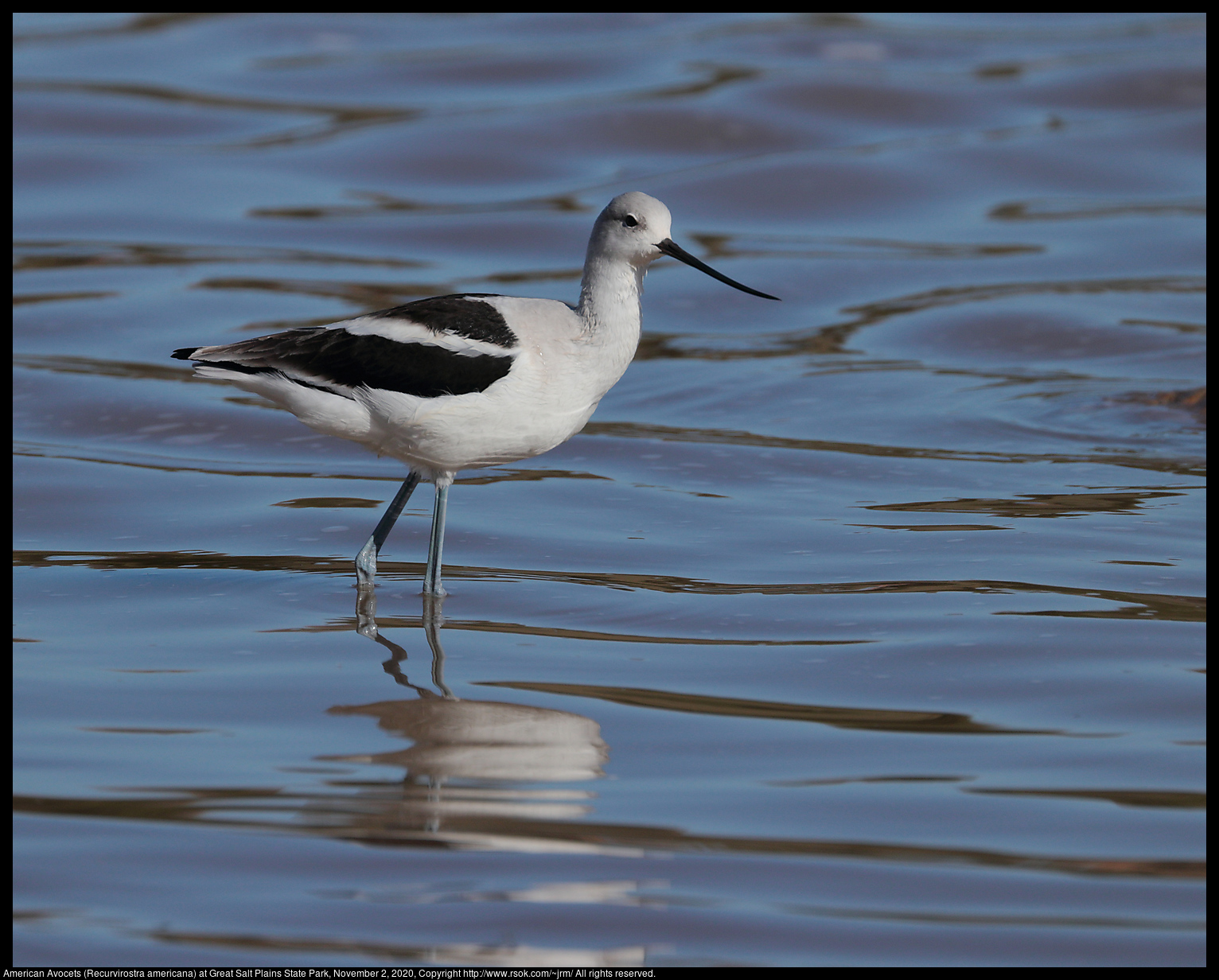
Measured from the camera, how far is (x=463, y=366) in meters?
5.88

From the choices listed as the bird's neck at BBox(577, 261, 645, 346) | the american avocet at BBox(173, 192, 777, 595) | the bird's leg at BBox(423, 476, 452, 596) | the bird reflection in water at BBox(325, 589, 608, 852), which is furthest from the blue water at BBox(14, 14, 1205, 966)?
the bird's neck at BBox(577, 261, 645, 346)

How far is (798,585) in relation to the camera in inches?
248

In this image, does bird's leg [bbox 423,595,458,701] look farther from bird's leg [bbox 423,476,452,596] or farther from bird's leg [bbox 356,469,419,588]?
bird's leg [bbox 356,469,419,588]

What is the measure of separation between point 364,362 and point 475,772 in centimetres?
197

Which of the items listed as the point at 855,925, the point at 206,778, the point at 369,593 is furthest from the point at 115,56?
the point at 855,925

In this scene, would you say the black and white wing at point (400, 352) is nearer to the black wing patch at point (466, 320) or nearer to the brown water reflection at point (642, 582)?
the black wing patch at point (466, 320)

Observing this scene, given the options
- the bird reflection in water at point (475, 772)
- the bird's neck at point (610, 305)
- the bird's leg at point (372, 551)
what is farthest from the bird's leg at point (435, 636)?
the bird's neck at point (610, 305)

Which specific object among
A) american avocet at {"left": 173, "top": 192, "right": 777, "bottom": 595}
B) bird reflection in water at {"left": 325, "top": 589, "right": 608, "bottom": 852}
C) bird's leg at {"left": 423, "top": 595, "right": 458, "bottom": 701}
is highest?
american avocet at {"left": 173, "top": 192, "right": 777, "bottom": 595}

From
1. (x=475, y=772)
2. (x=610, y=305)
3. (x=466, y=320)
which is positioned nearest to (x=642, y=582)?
(x=610, y=305)

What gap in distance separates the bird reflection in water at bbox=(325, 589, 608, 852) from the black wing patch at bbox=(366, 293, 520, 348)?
122 centimetres

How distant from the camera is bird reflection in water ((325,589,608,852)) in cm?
418

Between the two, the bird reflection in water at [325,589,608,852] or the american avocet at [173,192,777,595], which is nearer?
A: the bird reflection in water at [325,589,608,852]

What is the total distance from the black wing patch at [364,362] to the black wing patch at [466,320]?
0.03 m

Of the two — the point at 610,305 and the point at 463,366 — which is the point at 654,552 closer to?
the point at 610,305
